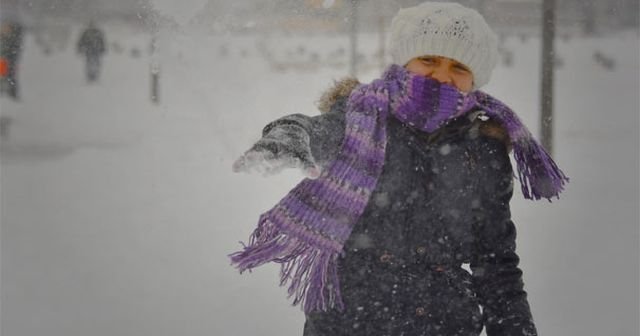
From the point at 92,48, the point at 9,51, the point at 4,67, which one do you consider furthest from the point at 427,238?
the point at 92,48

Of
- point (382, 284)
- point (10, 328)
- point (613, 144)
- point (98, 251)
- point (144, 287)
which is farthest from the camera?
point (613, 144)

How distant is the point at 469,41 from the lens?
1.83m

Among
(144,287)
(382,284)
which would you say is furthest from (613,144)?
(382,284)

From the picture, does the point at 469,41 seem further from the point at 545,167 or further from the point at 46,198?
the point at 46,198

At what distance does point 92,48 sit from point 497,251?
6.58 m

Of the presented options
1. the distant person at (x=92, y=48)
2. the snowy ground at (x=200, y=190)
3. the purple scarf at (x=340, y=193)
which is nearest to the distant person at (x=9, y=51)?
the snowy ground at (x=200, y=190)

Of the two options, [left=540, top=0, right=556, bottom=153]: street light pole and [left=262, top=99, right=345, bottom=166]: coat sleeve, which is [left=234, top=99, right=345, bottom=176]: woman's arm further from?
[left=540, top=0, right=556, bottom=153]: street light pole

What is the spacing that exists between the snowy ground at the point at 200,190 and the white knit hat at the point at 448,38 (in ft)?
6.60

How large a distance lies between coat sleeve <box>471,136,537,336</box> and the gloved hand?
472 millimetres

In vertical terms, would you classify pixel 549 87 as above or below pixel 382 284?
above

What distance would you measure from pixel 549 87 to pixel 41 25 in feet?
13.5

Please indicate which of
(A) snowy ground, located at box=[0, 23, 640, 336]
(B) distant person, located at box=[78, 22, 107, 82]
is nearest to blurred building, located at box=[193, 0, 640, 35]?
(A) snowy ground, located at box=[0, 23, 640, 336]

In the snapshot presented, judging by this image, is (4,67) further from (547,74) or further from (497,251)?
(497,251)

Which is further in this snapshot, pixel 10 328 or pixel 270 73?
pixel 270 73
